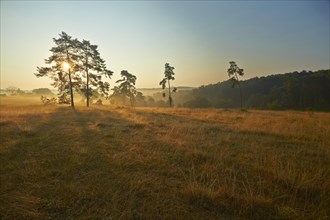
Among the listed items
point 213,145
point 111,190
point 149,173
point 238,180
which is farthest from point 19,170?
point 213,145

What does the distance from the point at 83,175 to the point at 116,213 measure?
1880 mm

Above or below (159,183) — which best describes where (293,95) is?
above

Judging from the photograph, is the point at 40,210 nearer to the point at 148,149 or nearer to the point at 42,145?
the point at 148,149

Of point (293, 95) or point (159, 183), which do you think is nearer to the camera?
point (159, 183)

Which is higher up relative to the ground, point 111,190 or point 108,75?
point 108,75

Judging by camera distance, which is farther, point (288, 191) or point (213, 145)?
point (213, 145)

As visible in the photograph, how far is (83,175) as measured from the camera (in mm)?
4930

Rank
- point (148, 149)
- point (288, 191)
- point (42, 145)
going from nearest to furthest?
point (288, 191) < point (148, 149) < point (42, 145)

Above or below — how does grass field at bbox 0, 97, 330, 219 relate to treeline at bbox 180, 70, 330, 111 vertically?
below

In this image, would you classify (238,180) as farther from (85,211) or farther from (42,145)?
(42,145)

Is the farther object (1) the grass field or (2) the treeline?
(2) the treeline

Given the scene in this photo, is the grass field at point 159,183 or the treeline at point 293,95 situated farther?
the treeline at point 293,95

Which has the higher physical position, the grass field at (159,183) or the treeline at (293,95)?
the treeline at (293,95)

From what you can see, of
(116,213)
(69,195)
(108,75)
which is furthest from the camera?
(108,75)
